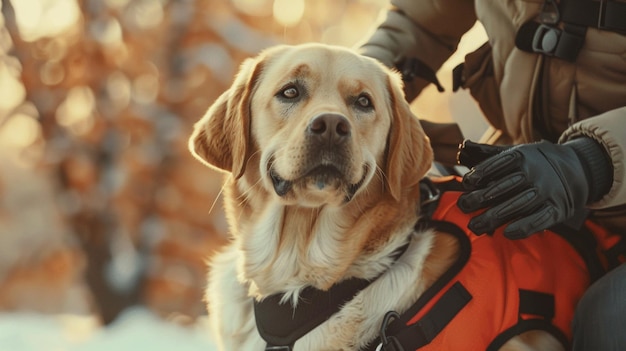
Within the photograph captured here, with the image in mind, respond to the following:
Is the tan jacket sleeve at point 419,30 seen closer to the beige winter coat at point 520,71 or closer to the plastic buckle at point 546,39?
the beige winter coat at point 520,71

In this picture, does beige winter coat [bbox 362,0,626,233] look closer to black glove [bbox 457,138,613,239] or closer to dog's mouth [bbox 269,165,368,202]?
black glove [bbox 457,138,613,239]

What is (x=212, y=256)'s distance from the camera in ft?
7.62

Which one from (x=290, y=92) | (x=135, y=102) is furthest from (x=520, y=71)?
(x=135, y=102)

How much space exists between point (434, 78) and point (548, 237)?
2.36 feet

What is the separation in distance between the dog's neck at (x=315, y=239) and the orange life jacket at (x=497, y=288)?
13 cm

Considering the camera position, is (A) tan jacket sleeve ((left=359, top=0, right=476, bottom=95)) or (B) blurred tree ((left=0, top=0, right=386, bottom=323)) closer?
(A) tan jacket sleeve ((left=359, top=0, right=476, bottom=95))

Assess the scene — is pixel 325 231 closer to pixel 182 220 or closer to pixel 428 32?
pixel 428 32

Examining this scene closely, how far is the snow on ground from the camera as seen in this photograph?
534cm

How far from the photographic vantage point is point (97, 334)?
19.7ft

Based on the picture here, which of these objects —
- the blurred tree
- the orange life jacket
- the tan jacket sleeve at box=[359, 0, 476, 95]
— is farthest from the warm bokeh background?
the orange life jacket

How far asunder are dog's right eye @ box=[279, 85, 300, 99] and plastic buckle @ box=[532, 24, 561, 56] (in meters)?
0.72

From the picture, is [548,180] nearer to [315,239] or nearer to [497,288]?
[497,288]

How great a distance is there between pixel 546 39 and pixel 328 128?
0.73 m

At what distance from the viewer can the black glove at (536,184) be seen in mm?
1757
